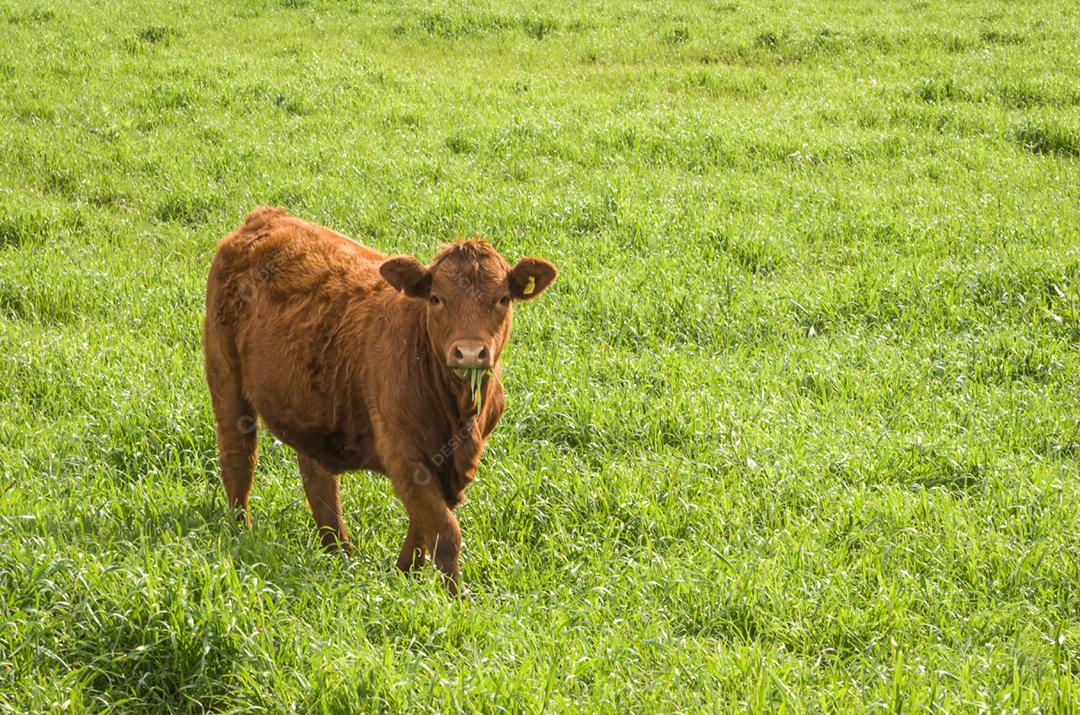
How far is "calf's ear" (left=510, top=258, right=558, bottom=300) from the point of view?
204 inches

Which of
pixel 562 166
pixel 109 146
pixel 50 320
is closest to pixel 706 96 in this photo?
pixel 562 166

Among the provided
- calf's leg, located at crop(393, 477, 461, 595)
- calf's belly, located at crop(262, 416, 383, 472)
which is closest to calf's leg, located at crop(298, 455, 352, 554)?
calf's belly, located at crop(262, 416, 383, 472)

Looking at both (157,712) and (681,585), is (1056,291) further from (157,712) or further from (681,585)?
(157,712)

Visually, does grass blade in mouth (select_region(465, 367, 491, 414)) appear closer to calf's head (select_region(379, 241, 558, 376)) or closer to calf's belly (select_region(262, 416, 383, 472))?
calf's head (select_region(379, 241, 558, 376))

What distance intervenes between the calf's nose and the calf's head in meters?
0.06

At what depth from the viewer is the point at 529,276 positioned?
5.24m

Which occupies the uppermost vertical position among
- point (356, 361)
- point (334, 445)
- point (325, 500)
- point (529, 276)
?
point (529, 276)

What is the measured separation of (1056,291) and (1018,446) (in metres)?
2.58

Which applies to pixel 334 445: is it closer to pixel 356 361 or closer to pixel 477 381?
pixel 356 361

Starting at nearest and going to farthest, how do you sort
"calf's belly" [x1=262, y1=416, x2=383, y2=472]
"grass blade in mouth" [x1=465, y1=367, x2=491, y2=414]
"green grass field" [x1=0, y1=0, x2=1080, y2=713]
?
"green grass field" [x1=0, y1=0, x2=1080, y2=713], "grass blade in mouth" [x1=465, y1=367, x2=491, y2=414], "calf's belly" [x1=262, y1=416, x2=383, y2=472]

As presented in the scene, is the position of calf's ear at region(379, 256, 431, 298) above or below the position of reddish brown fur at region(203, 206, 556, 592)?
above

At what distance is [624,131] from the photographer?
13.4 metres

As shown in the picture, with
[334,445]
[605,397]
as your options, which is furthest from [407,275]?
[605,397]

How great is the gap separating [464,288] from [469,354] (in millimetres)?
451
